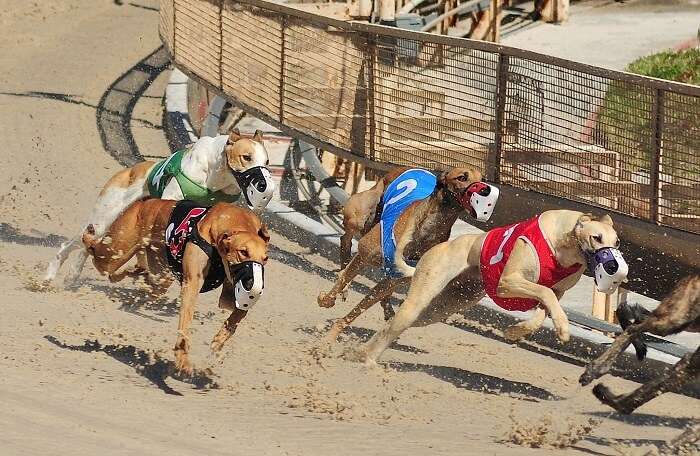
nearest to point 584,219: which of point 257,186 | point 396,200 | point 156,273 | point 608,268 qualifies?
point 608,268

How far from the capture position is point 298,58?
461 inches

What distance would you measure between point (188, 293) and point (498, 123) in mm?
3249

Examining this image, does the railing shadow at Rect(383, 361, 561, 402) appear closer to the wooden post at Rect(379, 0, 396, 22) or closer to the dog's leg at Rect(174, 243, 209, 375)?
the dog's leg at Rect(174, 243, 209, 375)

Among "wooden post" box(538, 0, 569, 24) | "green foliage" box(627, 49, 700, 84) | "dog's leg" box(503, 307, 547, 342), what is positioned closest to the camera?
"dog's leg" box(503, 307, 547, 342)

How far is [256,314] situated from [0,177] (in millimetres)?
4115

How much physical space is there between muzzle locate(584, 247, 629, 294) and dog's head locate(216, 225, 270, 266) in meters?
1.61

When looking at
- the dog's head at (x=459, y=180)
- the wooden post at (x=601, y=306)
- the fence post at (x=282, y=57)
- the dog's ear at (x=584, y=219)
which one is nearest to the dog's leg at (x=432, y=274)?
the dog's head at (x=459, y=180)

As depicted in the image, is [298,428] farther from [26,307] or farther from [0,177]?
[0,177]

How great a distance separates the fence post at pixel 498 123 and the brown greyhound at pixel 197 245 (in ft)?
9.07

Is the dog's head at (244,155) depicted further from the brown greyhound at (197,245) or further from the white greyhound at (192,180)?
the brown greyhound at (197,245)

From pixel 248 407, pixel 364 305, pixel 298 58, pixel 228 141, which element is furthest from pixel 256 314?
pixel 298 58

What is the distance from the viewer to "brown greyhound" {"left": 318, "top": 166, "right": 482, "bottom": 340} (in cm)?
817

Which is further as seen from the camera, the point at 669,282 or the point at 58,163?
the point at 58,163

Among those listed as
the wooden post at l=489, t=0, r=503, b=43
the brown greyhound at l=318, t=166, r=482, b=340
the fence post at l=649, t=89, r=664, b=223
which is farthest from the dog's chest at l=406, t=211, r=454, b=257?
the wooden post at l=489, t=0, r=503, b=43
